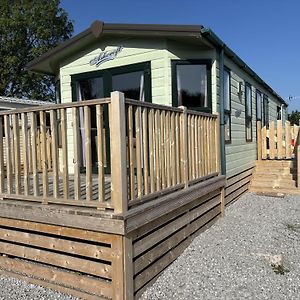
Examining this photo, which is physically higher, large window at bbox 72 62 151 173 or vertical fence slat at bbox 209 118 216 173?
large window at bbox 72 62 151 173

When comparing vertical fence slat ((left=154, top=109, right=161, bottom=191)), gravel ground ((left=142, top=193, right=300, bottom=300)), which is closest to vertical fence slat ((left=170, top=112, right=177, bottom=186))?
vertical fence slat ((left=154, top=109, right=161, bottom=191))

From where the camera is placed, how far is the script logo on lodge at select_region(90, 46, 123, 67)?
21.2 feet

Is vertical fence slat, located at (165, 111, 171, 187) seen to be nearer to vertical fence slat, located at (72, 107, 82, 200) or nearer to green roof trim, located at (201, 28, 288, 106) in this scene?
vertical fence slat, located at (72, 107, 82, 200)

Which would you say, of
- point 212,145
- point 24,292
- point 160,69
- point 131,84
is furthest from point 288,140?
point 24,292

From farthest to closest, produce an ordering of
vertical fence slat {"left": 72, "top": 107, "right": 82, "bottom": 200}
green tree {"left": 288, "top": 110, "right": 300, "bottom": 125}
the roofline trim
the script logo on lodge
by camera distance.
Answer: green tree {"left": 288, "top": 110, "right": 300, "bottom": 125} < the script logo on lodge < the roofline trim < vertical fence slat {"left": 72, "top": 107, "right": 82, "bottom": 200}

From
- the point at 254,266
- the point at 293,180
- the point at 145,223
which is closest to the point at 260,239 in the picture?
the point at 254,266

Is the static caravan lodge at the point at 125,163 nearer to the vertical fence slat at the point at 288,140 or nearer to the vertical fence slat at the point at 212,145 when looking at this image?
the vertical fence slat at the point at 212,145

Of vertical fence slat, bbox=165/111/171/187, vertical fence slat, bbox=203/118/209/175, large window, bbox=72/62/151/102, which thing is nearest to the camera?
vertical fence slat, bbox=165/111/171/187

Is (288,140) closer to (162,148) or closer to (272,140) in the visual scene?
(272,140)

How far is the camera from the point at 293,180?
798 centimetres

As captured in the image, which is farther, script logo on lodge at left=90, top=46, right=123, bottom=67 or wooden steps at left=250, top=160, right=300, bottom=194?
wooden steps at left=250, top=160, right=300, bottom=194

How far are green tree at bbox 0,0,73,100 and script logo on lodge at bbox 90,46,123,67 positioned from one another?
18.1 metres

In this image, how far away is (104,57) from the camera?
6.62 metres

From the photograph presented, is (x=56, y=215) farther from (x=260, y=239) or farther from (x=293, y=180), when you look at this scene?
(x=293, y=180)
